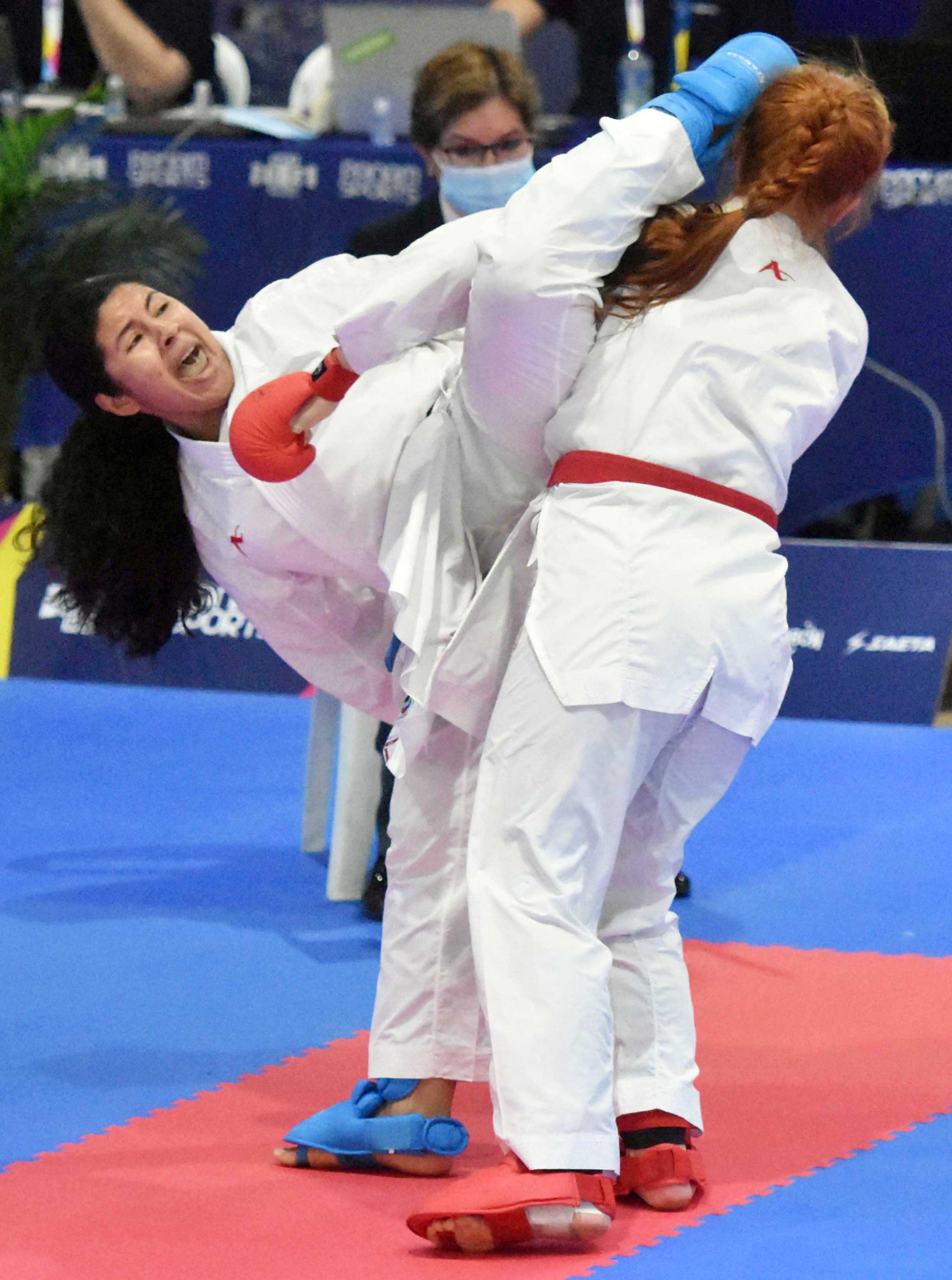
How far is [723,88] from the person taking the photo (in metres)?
2.25

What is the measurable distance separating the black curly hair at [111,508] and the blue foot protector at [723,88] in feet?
3.75

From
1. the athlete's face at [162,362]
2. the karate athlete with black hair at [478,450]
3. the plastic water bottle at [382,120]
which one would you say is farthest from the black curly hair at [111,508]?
the plastic water bottle at [382,120]

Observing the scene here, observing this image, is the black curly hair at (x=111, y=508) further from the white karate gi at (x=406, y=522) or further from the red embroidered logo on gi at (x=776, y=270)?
the red embroidered logo on gi at (x=776, y=270)

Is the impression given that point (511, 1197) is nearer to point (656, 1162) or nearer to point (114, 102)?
point (656, 1162)

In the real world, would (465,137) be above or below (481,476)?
above

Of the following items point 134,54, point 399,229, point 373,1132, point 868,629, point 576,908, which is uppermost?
point 134,54

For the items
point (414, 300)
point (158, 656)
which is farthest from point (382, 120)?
point (414, 300)

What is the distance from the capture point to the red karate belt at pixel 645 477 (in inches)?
88.9

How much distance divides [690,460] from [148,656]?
1325 millimetres

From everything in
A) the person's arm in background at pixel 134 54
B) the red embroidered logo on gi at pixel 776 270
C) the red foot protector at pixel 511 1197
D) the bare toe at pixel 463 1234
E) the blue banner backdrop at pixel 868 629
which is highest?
the person's arm in background at pixel 134 54

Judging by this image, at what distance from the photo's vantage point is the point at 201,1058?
9.95 ft

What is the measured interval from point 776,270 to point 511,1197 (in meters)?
1.24

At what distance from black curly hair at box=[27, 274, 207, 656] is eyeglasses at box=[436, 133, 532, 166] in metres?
1.57

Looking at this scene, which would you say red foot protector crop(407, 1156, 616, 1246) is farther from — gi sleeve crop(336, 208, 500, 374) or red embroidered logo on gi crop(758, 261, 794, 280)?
red embroidered logo on gi crop(758, 261, 794, 280)
